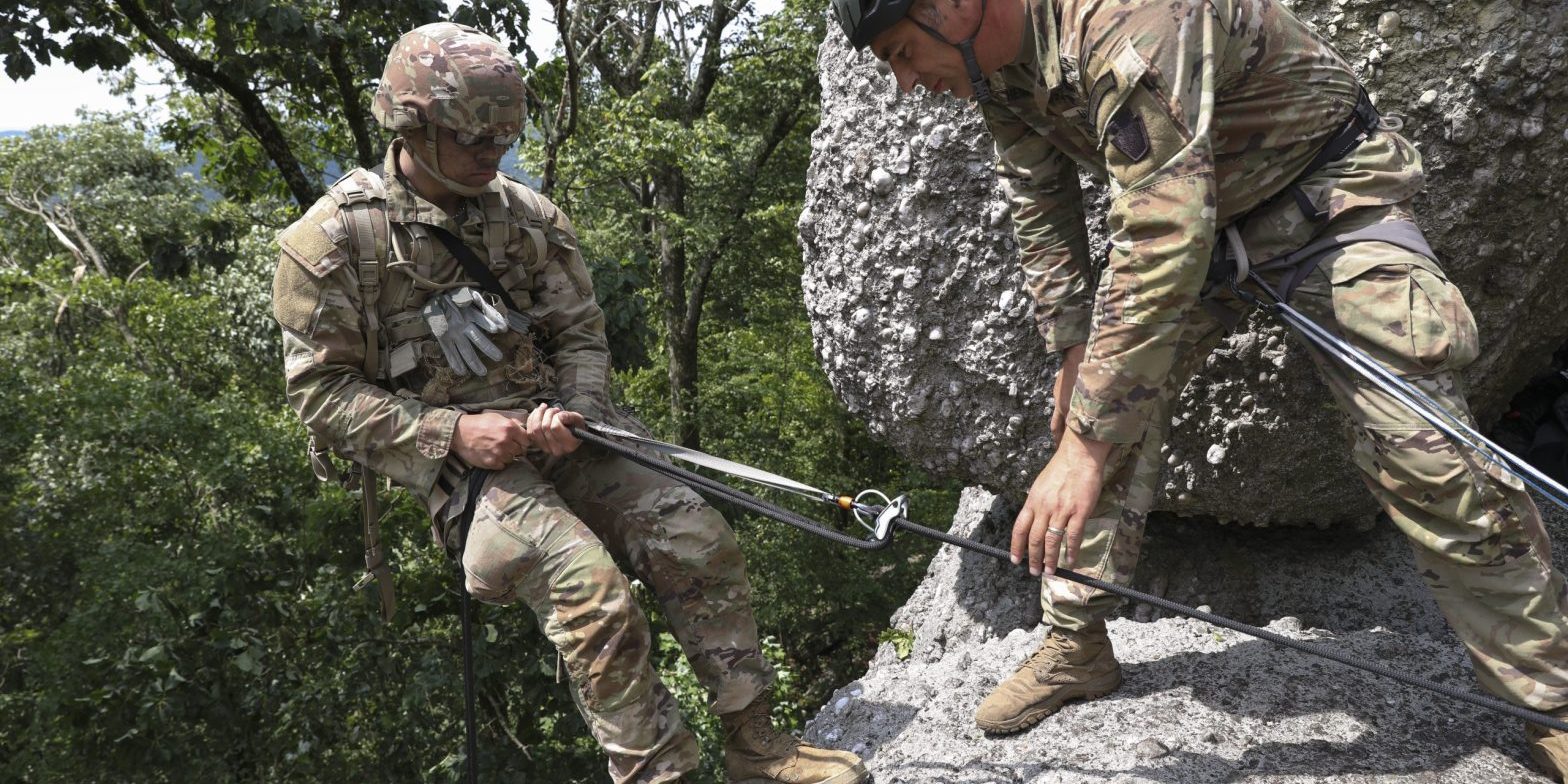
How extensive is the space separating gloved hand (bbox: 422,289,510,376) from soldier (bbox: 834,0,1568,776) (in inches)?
47.5

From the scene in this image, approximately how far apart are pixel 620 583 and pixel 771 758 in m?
0.69

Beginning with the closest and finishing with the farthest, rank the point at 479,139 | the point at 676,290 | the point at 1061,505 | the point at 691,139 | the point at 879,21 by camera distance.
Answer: the point at 1061,505, the point at 879,21, the point at 479,139, the point at 691,139, the point at 676,290

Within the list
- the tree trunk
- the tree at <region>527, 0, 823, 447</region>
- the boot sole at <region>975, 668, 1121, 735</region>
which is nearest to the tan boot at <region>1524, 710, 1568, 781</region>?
the boot sole at <region>975, 668, 1121, 735</region>

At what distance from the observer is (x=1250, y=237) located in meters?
2.66

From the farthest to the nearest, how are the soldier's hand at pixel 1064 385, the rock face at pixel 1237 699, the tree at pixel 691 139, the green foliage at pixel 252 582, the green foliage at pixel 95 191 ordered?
the green foliage at pixel 95 191
the tree at pixel 691 139
the green foliage at pixel 252 582
the soldier's hand at pixel 1064 385
the rock face at pixel 1237 699

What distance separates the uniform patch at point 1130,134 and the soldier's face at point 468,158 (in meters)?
1.61

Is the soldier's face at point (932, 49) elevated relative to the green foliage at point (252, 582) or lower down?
elevated

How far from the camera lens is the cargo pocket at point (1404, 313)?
239 cm

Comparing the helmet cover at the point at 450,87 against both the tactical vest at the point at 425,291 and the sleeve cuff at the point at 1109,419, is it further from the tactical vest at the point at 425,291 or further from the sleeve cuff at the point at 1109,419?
the sleeve cuff at the point at 1109,419

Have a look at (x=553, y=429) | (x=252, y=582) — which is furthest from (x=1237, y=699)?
(x=252, y=582)

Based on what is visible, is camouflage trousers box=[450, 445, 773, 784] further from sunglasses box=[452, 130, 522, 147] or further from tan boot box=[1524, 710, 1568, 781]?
tan boot box=[1524, 710, 1568, 781]

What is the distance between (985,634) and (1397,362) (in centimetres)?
269

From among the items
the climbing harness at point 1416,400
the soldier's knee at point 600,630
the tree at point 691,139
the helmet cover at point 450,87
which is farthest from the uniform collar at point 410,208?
the tree at point 691,139

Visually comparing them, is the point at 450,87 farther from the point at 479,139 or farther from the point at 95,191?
the point at 95,191
